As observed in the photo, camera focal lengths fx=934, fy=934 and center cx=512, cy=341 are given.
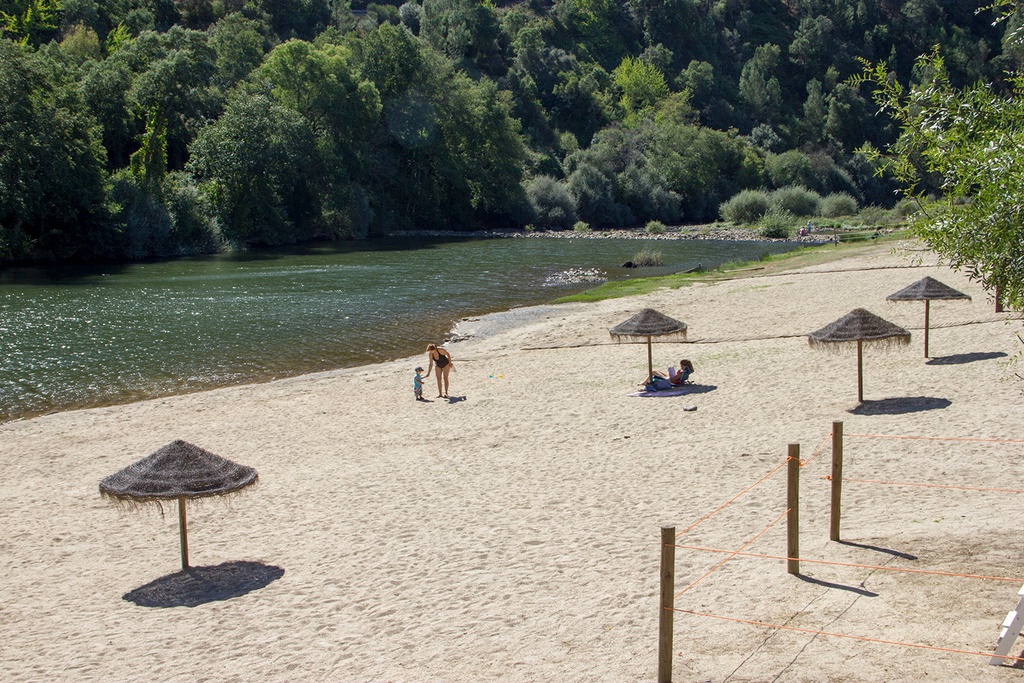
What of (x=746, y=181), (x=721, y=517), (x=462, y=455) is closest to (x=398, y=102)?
(x=746, y=181)

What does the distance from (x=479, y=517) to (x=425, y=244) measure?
184 ft

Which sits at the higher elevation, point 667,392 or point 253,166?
point 253,166

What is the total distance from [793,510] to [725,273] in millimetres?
34327

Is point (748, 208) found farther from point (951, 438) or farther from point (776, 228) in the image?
point (951, 438)

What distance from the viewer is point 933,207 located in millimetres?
9016

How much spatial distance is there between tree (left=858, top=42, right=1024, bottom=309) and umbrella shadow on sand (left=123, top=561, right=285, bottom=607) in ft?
27.7

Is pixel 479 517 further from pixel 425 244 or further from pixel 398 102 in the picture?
pixel 398 102

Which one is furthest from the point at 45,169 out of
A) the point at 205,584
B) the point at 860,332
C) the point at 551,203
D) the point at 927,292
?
the point at 860,332

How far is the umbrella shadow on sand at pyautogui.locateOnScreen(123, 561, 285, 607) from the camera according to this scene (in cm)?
1106

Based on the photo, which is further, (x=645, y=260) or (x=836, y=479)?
(x=645, y=260)

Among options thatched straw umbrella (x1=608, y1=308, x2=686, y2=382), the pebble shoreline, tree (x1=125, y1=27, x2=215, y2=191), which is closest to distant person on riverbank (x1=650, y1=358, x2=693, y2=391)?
thatched straw umbrella (x1=608, y1=308, x2=686, y2=382)

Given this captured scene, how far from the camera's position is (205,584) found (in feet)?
37.4

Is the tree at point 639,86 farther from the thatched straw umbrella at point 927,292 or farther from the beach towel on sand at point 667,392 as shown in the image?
the beach towel on sand at point 667,392

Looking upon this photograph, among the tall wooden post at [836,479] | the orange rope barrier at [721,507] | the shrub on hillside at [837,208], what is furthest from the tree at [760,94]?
the tall wooden post at [836,479]
